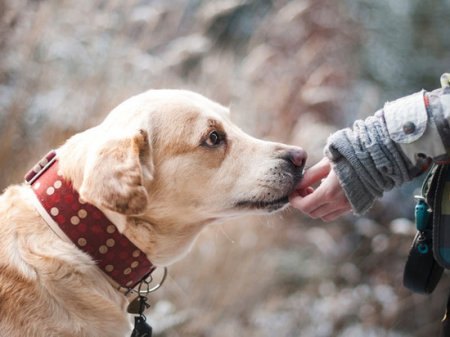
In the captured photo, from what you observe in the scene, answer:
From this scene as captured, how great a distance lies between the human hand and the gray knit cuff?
2.5 inches

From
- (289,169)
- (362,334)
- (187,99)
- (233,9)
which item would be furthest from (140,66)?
(362,334)

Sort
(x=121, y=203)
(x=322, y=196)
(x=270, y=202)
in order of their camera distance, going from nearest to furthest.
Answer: (x=121, y=203), (x=322, y=196), (x=270, y=202)

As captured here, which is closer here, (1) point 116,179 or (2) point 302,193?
(1) point 116,179

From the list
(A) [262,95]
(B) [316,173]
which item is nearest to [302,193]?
(B) [316,173]

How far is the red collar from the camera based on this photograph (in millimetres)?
1562

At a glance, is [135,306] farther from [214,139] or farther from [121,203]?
[214,139]

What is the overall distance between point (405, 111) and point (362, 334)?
1818 millimetres

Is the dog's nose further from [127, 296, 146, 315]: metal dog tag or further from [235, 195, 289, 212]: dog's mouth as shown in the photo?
[127, 296, 146, 315]: metal dog tag

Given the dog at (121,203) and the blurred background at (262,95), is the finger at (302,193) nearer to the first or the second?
the dog at (121,203)

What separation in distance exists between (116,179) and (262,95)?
175cm

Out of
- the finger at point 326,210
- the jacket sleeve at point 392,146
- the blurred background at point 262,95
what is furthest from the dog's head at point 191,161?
the blurred background at point 262,95

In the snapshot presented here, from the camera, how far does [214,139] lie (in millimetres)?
1795

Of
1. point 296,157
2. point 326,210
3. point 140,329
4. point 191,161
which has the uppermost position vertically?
point 191,161

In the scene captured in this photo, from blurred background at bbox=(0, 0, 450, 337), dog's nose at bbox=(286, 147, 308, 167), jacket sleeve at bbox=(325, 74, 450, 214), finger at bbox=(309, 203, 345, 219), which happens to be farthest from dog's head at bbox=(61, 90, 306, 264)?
blurred background at bbox=(0, 0, 450, 337)
